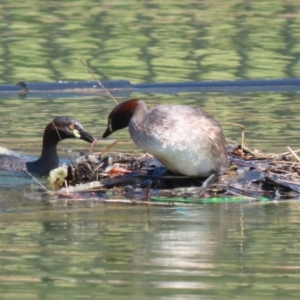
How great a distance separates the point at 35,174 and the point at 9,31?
370 inches

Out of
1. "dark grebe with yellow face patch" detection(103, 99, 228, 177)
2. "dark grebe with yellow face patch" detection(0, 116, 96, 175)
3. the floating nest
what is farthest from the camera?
"dark grebe with yellow face patch" detection(0, 116, 96, 175)

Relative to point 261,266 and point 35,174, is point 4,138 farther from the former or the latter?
point 261,266

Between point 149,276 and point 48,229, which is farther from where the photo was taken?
point 48,229

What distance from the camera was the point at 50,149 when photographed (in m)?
12.4

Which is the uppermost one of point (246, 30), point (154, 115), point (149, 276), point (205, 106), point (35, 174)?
point (149, 276)

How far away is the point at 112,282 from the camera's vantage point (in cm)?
686

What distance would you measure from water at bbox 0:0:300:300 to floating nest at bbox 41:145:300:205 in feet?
1.08

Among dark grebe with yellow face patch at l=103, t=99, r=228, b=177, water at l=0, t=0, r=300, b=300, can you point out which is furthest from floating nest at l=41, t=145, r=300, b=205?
water at l=0, t=0, r=300, b=300

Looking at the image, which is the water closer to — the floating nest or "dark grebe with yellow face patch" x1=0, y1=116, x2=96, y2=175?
the floating nest

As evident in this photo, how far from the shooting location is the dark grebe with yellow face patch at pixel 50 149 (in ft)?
40.3

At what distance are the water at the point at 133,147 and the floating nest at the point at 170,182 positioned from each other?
329mm

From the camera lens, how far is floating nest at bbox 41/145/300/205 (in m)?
10.2

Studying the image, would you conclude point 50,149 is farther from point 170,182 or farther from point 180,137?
point 180,137

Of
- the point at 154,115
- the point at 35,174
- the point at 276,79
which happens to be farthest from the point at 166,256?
the point at 276,79
